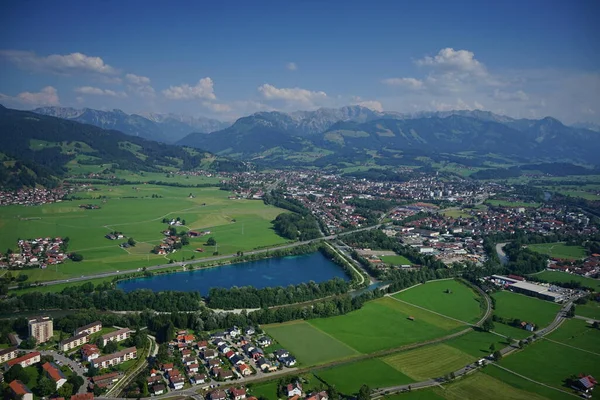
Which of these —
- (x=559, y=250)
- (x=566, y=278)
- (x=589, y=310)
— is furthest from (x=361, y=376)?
(x=559, y=250)

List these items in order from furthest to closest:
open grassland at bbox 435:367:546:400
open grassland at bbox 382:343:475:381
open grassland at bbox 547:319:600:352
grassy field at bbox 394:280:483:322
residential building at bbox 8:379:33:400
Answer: grassy field at bbox 394:280:483:322, open grassland at bbox 547:319:600:352, open grassland at bbox 382:343:475:381, open grassland at bbox 435:367:546:400, residential building at bbox 8:379:33:400

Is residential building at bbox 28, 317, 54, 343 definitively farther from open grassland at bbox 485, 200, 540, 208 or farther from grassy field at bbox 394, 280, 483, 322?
open grassland at bbox 485, 200, 540, 208

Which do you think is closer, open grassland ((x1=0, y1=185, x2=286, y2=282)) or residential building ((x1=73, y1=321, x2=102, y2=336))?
residential building ((x1=73, y1=321, x2=102, y2=336))

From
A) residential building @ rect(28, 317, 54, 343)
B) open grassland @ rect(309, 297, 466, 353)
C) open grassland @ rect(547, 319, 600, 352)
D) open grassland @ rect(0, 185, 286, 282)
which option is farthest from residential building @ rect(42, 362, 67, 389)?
open grassland @ rect(547, 319, 600, 352)

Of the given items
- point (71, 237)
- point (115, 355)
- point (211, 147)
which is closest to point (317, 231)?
point (71, 237)

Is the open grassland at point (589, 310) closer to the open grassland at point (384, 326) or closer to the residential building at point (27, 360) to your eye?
the open grassland at point (384, 326)

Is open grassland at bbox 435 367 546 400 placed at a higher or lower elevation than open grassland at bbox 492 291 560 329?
lower

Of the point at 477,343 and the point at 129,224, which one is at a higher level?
the point at 129,224

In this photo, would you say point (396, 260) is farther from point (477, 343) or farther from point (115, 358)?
point (115, 358)
